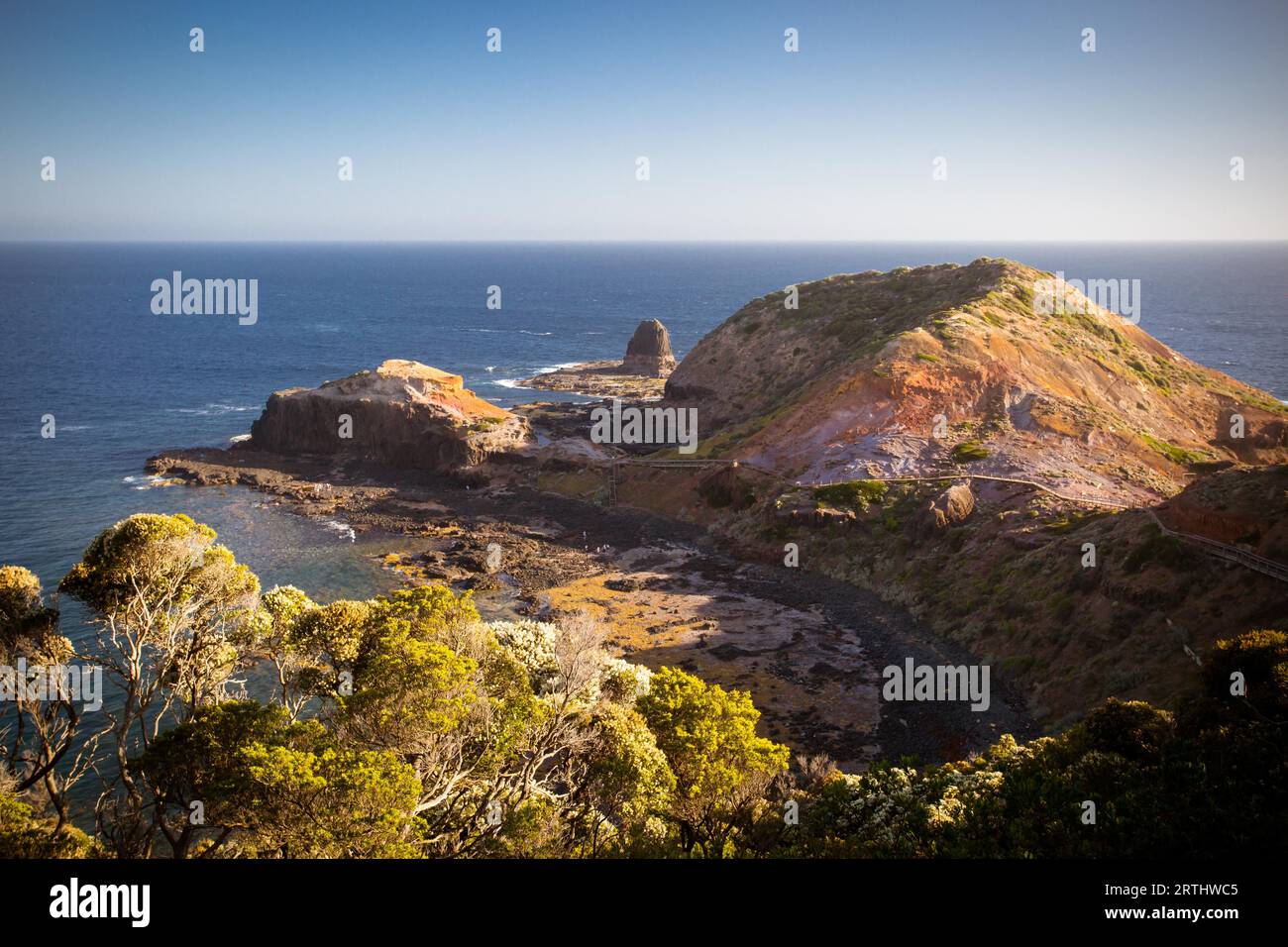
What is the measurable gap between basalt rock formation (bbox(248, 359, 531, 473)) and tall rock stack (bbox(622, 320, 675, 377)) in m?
48.7

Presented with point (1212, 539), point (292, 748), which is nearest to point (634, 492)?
point (1212, 539)

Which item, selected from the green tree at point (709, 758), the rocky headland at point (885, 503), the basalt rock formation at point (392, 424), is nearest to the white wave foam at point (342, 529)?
the rocky headland at point (885, 503)

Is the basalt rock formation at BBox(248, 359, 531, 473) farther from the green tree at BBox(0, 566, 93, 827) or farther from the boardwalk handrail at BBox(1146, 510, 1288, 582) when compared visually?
the green tree at BBox(0, 566, 93, 827)

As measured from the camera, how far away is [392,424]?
91.8m

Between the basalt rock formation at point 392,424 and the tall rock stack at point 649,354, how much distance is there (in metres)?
48.7

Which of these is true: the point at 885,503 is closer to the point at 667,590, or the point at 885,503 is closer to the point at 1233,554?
the point at 667,590

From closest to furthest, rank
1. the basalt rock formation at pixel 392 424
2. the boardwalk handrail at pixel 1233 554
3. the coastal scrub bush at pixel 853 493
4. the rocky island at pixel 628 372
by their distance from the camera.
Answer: the boardwalk handrail at pixel 1233 554
the coastal scrub bush at pixel 853 493
the basalt rock formation at pixel 392 424
the rocky island at pixel 628 372

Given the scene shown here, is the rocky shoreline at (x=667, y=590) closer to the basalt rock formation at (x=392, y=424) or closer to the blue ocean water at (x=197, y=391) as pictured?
the basalt rock formation at (x=392, y=424)

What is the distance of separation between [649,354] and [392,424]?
6058 cm

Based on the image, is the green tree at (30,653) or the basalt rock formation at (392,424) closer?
the green tree at (30,653)

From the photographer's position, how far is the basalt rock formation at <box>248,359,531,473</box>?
3514 inches

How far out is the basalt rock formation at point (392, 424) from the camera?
89250 millimetres

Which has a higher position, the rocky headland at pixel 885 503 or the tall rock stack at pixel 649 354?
the tall rock stack at pixel 649 354
